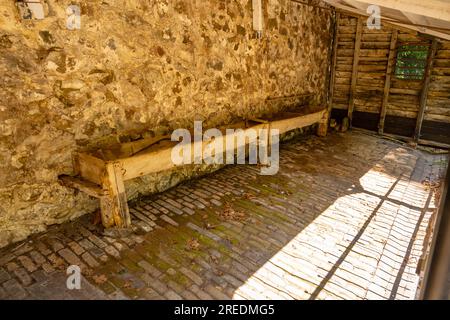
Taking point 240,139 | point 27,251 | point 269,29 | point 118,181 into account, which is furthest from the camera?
point 269,29

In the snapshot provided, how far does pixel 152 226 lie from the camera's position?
12.5 feet

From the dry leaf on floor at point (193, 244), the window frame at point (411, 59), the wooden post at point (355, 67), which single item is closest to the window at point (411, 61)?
the window frame at point (411, 59)

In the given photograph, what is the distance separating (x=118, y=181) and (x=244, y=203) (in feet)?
6.43

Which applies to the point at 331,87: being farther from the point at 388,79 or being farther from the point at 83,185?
the point at 83,185

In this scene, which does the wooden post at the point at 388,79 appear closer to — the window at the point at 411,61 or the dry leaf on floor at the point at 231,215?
the window at the point at 411,61

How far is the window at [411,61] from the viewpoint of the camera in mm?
7410

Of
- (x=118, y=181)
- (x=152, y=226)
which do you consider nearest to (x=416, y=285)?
(x=152, y=226)

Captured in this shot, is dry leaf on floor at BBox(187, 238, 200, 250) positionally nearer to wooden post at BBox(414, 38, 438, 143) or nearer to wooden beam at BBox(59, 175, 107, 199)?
wooden beam at BBox(59, 175, 107, 199)

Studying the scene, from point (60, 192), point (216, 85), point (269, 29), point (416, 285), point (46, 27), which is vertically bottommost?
point (416, 285)

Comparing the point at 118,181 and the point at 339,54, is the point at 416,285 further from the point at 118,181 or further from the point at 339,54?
the point at 339,54

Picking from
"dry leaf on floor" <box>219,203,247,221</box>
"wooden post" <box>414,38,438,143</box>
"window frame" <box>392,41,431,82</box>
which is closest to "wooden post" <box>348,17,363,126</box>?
"window frame" <box>392,41,431,82</box>

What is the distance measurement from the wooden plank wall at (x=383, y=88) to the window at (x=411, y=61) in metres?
0.12

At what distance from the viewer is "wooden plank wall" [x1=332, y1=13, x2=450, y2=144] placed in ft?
24.0

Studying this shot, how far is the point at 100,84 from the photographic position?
3.68 metres
